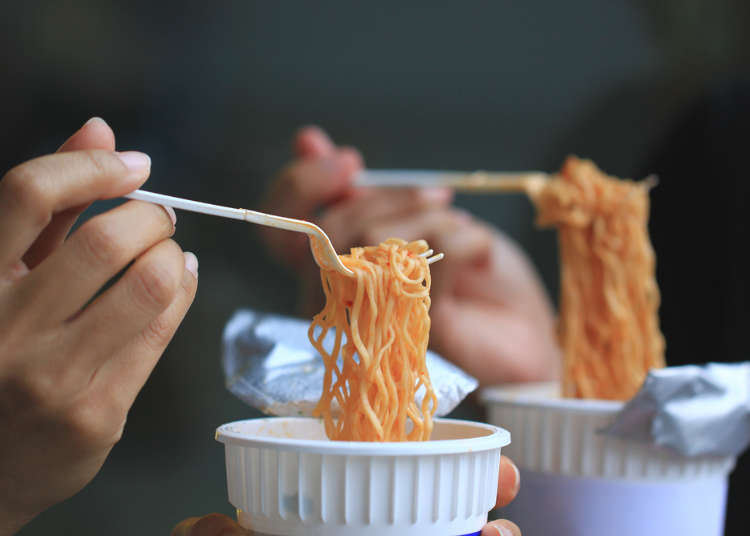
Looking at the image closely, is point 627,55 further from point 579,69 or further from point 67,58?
point 67,58

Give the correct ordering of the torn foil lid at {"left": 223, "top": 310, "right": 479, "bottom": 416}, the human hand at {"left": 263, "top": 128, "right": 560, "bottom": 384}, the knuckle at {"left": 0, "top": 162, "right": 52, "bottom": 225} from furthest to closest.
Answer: the human hand at {"left": 263, "top": 128, "right": 560, "bottom": 384}, the torn foil lid at {"left": 223, "top": 310, "right": 479, "bottom": 416}, the knuckle at {"left": 0, "top": 162, "right": 52, "bottom": 225}

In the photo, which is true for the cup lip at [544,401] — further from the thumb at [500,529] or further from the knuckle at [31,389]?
the knuckle at [31,389]

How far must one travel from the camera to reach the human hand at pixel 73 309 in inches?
18.6

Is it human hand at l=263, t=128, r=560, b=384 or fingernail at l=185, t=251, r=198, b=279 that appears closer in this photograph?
fingernail at l=185, t=251, r=198, b=279

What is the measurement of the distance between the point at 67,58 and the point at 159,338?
1044mm

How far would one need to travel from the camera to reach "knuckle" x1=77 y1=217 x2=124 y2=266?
0.48m

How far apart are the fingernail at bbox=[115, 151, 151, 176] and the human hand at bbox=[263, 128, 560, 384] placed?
2.42 feet

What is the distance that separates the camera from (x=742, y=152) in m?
1.39

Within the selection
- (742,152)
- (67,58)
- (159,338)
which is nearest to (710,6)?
(742,152)

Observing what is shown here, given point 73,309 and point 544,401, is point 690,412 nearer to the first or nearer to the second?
point 544,401

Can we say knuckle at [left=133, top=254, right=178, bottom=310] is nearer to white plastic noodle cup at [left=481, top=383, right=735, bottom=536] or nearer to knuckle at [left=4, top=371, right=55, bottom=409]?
knuckle at [left=4, top=371, right=55, bottom=409]

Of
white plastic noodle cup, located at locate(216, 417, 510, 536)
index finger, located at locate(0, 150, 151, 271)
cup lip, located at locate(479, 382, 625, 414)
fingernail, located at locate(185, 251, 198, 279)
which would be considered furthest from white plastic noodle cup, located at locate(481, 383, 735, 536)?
index finger, located at locate(0, 150, 151, 271)

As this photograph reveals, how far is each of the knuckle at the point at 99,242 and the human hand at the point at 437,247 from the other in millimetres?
775

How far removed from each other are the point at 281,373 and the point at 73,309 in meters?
0.29
